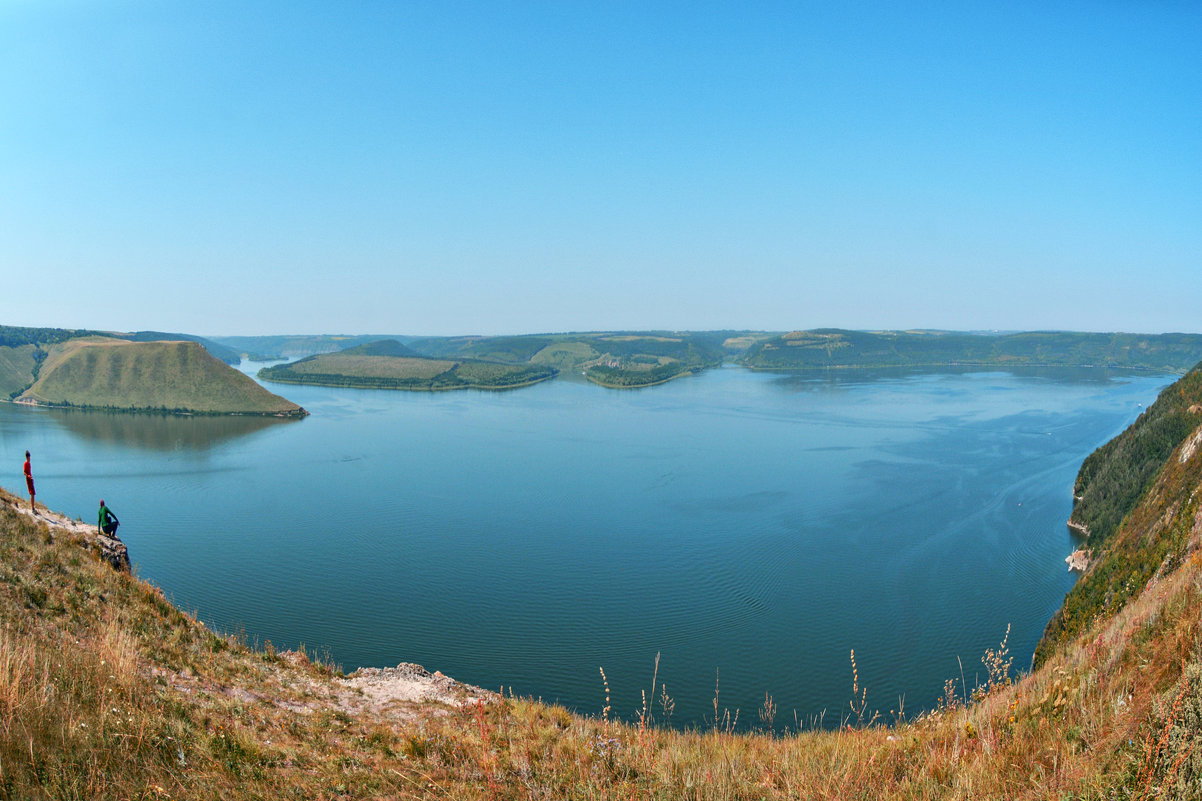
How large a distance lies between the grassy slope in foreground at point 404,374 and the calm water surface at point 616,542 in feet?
183

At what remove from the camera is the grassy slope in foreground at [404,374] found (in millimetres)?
125688

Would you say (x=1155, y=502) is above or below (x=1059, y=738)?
below

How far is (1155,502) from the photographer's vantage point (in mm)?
23531

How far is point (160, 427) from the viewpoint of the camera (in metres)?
71.6

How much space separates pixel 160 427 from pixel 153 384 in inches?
817

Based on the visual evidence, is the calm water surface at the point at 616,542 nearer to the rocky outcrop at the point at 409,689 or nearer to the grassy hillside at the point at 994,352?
the rocky outcrop at the point at 409,689

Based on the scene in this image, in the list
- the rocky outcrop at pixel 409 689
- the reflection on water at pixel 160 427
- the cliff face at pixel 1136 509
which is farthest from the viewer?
the reflection on water at pixel 160 427

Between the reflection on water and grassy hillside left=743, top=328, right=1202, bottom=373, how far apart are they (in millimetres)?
134924

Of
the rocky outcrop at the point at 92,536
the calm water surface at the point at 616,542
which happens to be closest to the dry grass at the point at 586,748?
the rocky outcrop at the point at 92,536

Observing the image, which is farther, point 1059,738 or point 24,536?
point 24,536

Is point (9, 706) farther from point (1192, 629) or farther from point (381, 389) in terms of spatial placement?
point (381, 389)

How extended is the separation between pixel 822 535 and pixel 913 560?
492 cm

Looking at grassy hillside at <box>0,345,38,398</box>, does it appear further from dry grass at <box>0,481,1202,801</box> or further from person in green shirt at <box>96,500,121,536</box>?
dry grass at <box>0,481,1202,801</box>

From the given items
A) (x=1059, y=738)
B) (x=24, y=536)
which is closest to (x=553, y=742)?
(x=1059, y=738)
